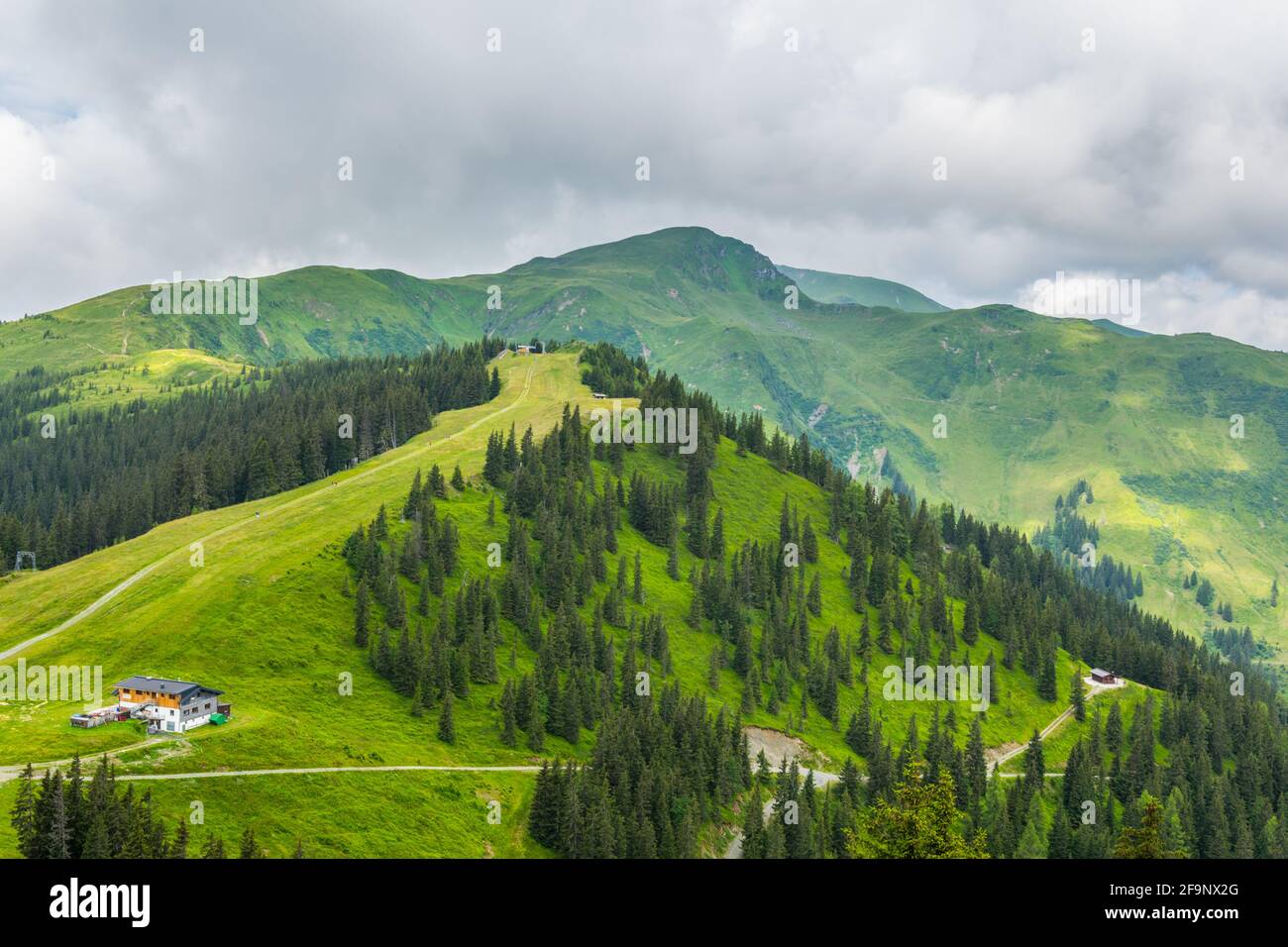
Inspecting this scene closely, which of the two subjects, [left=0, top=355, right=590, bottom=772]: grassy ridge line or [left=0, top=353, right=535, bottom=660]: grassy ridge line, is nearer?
[left=0, top=355, right=590, bottom=772]: grassy ridge line

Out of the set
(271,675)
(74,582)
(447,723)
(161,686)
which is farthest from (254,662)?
(74,582)

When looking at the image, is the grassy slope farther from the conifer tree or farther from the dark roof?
the dark roof

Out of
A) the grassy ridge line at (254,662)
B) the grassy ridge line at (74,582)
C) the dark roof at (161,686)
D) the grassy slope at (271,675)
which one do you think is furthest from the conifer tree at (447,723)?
the grassy ridge line at (74,582)

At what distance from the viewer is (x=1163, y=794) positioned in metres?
186

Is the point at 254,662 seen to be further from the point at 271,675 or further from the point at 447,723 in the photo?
the point at 447,723

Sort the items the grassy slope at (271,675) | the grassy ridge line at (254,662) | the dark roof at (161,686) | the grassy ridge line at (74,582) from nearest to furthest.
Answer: the grassy slope at (271,675)
the grassy ridge line at (254,662)
the dark roof at (161,686)
the grassy ridge line at (74,582)

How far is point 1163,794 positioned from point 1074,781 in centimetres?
1946

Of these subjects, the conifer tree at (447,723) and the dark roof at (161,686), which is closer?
the dark roof at (161,686)

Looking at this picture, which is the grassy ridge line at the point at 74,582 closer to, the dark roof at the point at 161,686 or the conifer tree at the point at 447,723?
the dark roof at the point at 161,686

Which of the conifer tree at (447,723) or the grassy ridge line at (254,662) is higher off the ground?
the grassy ridge line at (254,662)

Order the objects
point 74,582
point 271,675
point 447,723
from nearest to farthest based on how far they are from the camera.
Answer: point 271,675 → point 447,723 → point 74,582

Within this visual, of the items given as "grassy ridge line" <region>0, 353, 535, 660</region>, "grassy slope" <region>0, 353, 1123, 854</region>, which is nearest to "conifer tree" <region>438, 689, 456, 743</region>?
"grassy slope" <region>0, 353, 1123, 854</region>

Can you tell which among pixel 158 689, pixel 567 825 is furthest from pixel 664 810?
pixel 158 689

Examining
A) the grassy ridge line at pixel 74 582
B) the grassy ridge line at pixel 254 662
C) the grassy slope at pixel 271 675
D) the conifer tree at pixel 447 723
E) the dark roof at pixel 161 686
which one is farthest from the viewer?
the grassy ridge line at pixel 74 582
